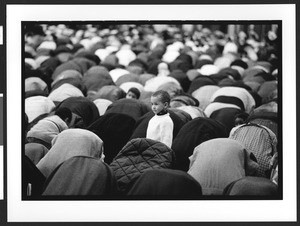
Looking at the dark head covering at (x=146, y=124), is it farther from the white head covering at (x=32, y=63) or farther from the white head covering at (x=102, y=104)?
the white head covering at (x=32, y=63)

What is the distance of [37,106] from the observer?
8953 mm

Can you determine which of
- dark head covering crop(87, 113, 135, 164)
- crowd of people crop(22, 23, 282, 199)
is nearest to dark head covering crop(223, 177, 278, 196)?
crowd of people crop(22, 23, 282, 199)

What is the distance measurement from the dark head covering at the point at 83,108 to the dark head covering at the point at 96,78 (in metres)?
1.79

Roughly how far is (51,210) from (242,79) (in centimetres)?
538

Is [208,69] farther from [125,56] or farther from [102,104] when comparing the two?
[102,104]

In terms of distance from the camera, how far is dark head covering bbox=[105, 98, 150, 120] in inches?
362

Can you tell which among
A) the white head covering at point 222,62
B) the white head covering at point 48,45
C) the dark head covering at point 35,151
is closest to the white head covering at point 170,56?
the white head covering at point 222,62

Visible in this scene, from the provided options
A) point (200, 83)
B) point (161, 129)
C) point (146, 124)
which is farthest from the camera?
point (200, 83)

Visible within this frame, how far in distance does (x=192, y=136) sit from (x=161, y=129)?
32 centimetres

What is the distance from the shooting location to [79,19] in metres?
7.46

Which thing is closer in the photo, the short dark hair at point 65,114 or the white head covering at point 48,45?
the short dark hair at point 65,114

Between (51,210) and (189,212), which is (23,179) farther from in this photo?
(189,212)

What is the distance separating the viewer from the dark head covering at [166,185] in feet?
22.1

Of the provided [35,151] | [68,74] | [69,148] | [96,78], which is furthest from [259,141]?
[68,74]
